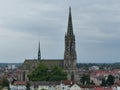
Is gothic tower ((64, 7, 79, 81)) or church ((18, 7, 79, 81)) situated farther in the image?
church ((18, 7, 79, 81))

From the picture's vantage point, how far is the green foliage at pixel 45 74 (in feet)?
378

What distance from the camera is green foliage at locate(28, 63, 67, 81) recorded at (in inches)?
4535

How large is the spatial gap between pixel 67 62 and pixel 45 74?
6.06 metres

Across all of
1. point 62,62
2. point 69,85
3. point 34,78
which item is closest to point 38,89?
point 69,85

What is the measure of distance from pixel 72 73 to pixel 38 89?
66.0ft

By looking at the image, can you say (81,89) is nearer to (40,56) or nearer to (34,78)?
(34,78)

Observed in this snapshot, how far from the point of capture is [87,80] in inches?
5064

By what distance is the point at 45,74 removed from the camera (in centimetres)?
11938

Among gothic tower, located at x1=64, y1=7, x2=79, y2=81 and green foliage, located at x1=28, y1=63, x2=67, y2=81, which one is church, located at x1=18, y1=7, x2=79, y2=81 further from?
green foliage, located at x1=28, y1=63, x2=67, y2=81

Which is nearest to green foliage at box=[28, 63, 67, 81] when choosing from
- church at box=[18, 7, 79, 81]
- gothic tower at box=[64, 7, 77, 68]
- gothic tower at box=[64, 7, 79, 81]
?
gothic tower at box=[64, 7, 79, 81]

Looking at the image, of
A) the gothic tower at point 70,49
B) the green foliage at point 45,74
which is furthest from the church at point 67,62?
the green foliage at point 45,74

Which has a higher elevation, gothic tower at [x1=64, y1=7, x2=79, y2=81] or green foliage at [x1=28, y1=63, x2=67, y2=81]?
gothic tower at [x1=64, y1=7, x2=79, y2=81]

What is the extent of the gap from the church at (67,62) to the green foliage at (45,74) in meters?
2.57

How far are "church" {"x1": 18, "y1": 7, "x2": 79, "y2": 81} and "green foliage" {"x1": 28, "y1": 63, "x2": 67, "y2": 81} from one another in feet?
8.44
